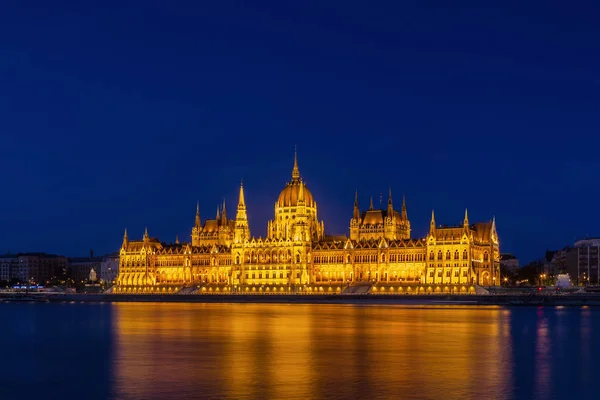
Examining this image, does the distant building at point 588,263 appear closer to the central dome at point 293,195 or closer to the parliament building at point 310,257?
the parliament building at point 310,257

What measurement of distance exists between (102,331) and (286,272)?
282 ft

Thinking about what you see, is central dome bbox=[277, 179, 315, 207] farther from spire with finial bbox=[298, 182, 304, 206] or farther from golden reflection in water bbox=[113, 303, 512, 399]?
golden reflection in water bbox=[113, 303, 512, 399]

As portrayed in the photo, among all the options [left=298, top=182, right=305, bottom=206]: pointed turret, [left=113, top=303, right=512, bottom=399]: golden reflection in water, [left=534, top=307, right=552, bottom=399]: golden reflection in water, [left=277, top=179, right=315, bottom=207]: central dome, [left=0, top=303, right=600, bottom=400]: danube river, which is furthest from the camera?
[left=277, top=179, right=315, bottom=207]: central dome

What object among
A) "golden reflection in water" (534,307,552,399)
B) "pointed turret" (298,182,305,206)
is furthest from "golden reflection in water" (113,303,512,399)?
"pointed turret" (298,182,305,206)

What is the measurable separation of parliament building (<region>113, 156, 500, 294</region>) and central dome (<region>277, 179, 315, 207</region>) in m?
0.17

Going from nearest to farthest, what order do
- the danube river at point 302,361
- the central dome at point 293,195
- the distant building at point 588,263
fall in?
the danube river at point 302,361, the central dome at point 293,195, the distant building at point 588,263

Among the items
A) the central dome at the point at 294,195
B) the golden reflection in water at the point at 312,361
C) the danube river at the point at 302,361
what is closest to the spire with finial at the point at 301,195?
the central dome at the point at 294,195

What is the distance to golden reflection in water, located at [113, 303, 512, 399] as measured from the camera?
1208 inches

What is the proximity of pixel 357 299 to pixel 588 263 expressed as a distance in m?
53.3

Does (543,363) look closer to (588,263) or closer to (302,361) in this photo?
(302,361)

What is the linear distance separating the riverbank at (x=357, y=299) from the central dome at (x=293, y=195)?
23480 millimetres

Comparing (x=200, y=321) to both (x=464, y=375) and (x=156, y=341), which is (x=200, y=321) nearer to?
(x=156, y=341)

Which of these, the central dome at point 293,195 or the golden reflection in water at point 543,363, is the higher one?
the central dome at point 293,195

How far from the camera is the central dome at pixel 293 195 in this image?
151 metres
